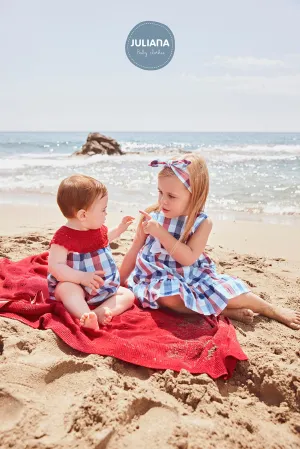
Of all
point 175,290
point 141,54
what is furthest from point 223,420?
point 141,54

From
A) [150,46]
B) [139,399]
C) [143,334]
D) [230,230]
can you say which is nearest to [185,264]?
[143,334]

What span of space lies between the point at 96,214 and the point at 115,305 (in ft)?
2.12

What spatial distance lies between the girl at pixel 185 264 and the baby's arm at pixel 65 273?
0.46m

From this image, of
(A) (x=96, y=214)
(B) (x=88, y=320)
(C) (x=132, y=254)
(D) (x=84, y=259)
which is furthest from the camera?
(C) (x=132, y=254)

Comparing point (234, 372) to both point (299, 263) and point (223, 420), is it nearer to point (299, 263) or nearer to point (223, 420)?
point (223, 420)

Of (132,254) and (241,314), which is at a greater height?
(132,254)

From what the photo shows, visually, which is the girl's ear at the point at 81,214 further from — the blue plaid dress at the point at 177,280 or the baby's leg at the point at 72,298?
the blue plaid dress at the point at 177,280

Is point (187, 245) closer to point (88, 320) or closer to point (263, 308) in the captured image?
point (263, 308)

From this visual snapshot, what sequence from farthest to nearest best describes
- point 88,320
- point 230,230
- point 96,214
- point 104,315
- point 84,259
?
1. point 230,230
2. point 84,259
3. point 96,214
4. point 104,315
5. point 88,320

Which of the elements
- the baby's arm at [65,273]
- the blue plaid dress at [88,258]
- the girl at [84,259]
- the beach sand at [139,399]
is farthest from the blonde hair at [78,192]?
the beach sand at [139,399]

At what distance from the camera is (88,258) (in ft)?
10.3

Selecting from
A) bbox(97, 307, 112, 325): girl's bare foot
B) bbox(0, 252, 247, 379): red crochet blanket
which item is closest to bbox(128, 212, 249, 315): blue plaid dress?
bbox(0, 252, 247, 379): red crochet blanket

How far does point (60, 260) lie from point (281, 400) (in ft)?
5.37

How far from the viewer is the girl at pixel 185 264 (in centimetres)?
313
